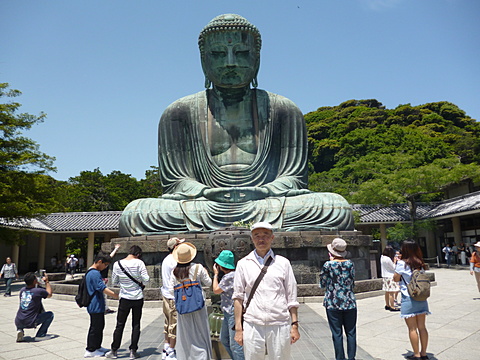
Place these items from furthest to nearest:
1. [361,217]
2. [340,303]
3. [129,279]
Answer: [361,217] < [129,279] < [340,303]

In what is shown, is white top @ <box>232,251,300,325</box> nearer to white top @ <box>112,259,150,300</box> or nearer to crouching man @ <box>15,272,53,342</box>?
white top @ <box>112,259,150,300</box>

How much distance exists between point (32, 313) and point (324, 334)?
12.6 ft

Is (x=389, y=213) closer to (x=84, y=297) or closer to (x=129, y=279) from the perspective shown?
(x=129, y=279)

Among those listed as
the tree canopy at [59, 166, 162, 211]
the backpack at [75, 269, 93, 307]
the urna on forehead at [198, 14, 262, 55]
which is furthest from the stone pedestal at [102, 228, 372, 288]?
the tree canopy at [59, 166, 162, 211]

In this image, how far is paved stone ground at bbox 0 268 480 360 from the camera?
454 centimetres

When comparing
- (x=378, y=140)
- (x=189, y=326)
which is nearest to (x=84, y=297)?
(x=189, y=326)

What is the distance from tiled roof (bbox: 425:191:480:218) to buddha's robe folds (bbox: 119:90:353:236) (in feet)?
37.1

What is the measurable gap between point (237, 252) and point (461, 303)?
4.63m

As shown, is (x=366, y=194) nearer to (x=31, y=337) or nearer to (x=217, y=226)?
(x=217, y=226)

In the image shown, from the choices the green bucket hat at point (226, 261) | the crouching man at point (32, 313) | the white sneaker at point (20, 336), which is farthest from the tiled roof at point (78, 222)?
the green bucket hat at point (226, 261)

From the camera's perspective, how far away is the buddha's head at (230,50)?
10797 mm

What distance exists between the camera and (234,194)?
9.83 metres

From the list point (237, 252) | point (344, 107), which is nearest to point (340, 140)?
point (344, 107)

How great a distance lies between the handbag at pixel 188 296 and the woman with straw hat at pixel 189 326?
4 cm
